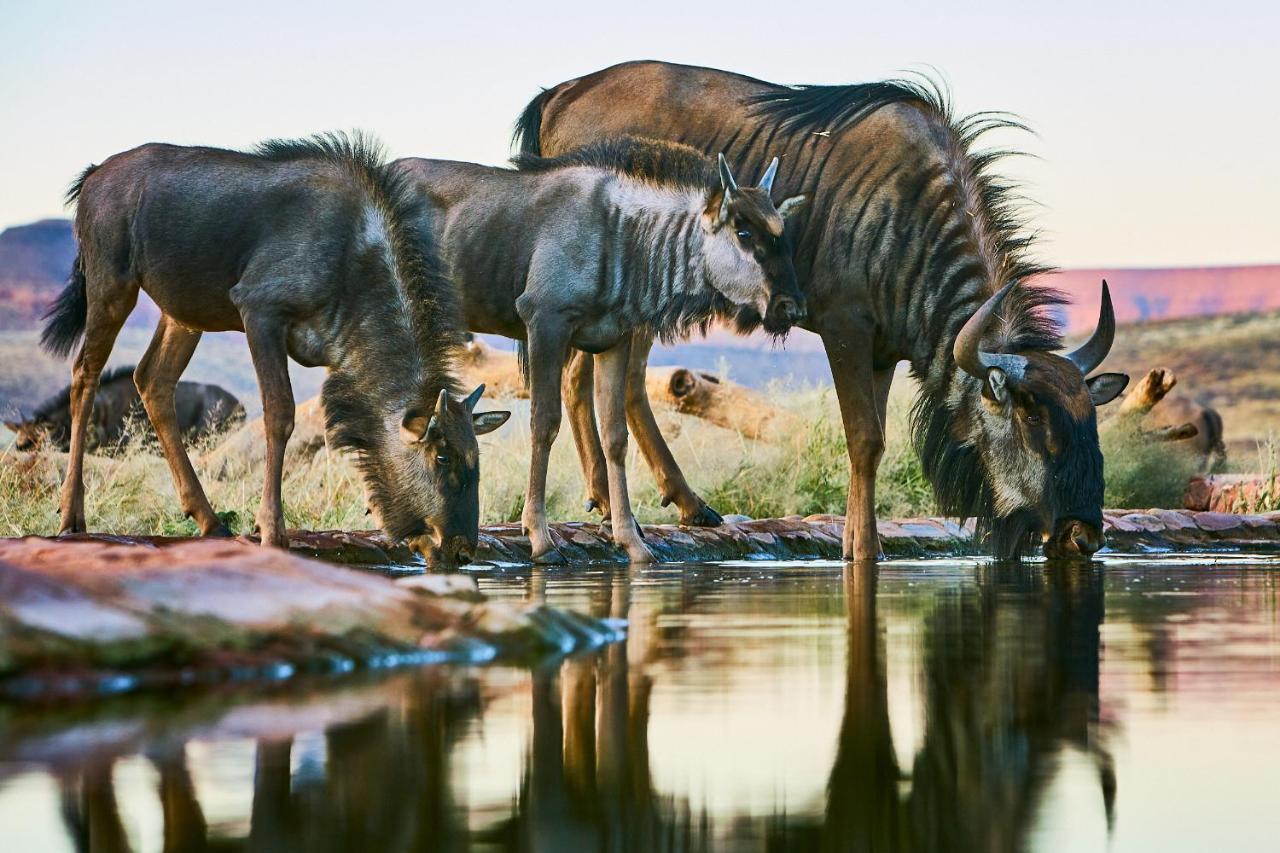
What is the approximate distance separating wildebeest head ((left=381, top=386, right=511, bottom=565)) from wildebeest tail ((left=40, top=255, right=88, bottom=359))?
2757mm

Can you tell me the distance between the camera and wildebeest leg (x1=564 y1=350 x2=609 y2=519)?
13.4m

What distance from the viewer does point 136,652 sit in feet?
14.5

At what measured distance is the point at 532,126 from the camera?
14.6m

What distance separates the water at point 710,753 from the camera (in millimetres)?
2639

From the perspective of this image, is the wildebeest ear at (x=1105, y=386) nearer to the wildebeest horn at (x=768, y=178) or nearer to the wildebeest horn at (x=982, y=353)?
the wildebeest horn at (x=982, y=353)

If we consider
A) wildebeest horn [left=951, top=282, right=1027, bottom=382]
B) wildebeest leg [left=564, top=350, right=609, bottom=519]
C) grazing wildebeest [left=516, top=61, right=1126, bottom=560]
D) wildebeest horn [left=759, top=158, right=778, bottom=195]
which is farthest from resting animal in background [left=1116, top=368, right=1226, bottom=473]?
wildebeest horn [left=951, top=282, right=1027, bottom=382]

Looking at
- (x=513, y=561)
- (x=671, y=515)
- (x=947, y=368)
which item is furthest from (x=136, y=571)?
(x=671, y=515)

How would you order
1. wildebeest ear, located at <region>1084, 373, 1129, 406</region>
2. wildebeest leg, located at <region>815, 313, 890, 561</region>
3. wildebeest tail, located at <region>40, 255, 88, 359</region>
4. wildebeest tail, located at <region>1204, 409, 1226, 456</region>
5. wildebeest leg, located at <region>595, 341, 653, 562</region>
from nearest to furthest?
wildebeest ear, located at <region>1084, 373, 1129, 406</region> → wildebeest leg, located at <region>595, 341, 653, 562</region> → wildebeest leg, located at <region>815, 313, 890, 561</region> → wildebeest tail, located at <region>40, 255, 88, 359</region> → wildebeest tail, located at <region>1204, 409, 1226, 456</region>

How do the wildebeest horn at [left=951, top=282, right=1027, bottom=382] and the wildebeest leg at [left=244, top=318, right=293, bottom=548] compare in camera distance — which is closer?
the wildebeest leg at [left=244, top=318, right=293, bottom=548]

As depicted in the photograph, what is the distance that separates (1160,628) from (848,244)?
6.77m

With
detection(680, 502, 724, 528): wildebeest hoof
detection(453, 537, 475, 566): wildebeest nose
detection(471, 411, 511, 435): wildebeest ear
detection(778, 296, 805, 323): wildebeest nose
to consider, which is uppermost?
detection(778, 296, 805, 323): wildebeest nose

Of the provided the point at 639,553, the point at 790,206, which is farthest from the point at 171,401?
the point at 790,206

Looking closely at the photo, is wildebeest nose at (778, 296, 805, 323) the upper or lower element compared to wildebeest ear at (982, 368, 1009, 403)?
upper

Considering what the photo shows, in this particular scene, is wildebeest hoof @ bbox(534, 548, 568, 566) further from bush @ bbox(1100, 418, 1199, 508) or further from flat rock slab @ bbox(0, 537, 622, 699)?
bush @ bbox(1100, 418, 1199, 508)
